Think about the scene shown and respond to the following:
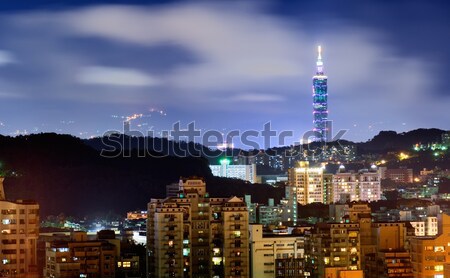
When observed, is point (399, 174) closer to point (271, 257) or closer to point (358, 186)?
point (358, 186)

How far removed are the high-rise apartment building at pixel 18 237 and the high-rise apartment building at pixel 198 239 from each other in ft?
6.73

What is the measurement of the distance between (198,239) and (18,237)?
3.09m

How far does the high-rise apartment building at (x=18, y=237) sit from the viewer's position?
14703 millimetres

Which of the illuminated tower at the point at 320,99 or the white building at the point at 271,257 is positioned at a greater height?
the illuminated tower at the point at 320,99

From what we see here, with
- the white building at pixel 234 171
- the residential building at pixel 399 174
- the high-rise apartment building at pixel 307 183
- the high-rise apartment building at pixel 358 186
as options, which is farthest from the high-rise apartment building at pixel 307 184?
the residential building at pixel 399 174

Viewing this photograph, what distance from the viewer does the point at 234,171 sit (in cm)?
4141

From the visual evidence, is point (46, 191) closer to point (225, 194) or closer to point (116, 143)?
point (225, 194)

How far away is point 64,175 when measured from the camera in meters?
29.4

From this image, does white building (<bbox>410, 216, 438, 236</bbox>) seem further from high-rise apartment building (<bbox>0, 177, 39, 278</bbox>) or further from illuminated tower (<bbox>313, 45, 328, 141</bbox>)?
illuminated tower (<bbox>313, 45, 328, 141</bbox>)

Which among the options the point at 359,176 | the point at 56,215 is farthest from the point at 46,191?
the point at 359,176

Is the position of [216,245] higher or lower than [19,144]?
lower

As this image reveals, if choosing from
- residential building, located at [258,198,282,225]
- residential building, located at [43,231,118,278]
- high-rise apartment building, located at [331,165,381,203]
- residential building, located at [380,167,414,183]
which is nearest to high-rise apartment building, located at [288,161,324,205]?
high-rise apartment building, located at [331,165,381,203]

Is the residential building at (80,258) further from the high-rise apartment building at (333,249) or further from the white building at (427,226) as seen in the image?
the white building at (427,226)

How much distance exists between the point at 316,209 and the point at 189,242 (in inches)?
577
